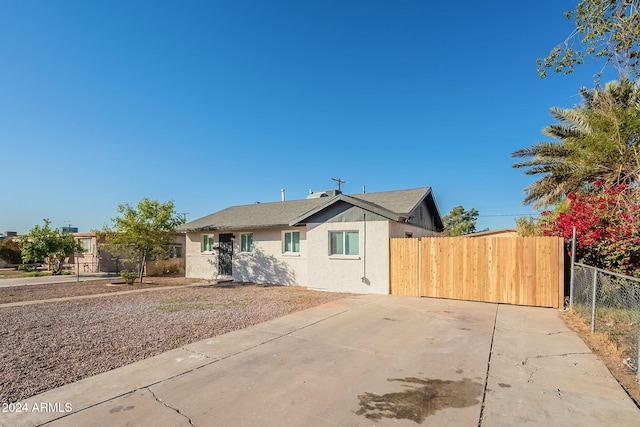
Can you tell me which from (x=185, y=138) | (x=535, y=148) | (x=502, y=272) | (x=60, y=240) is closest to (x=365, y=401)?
(x=502, y=272)

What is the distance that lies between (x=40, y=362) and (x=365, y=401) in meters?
5.02

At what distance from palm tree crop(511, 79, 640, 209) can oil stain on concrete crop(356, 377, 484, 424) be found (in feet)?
35.1

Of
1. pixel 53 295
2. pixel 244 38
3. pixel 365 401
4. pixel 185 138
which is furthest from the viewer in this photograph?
pixel 185 138

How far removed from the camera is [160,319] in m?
7.88

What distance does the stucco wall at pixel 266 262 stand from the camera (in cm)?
1454

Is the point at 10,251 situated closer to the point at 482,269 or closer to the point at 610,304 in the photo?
the point at 482,269

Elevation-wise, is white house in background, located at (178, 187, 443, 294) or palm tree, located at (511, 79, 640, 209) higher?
palm tree, located at (511, 79, 640, 209)

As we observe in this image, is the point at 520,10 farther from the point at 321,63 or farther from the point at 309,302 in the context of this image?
the point at 309,302

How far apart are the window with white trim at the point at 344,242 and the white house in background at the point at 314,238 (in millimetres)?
39

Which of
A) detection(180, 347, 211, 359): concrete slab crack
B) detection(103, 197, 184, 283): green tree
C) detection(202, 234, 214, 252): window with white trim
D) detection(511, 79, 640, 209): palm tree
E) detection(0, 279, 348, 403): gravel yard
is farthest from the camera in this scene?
detection(202, 234, 214, 252): window with white trim

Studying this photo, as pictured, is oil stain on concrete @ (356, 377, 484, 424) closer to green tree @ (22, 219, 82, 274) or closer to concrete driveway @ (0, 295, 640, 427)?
concrete driveway @ (0, 295, 640, 427)

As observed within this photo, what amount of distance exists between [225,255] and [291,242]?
4.53m

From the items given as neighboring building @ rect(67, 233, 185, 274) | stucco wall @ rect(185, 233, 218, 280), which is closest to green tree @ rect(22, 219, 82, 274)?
neighboring building @ rect(67, 233, 185, 274)

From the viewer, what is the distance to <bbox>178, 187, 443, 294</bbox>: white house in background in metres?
11.9
